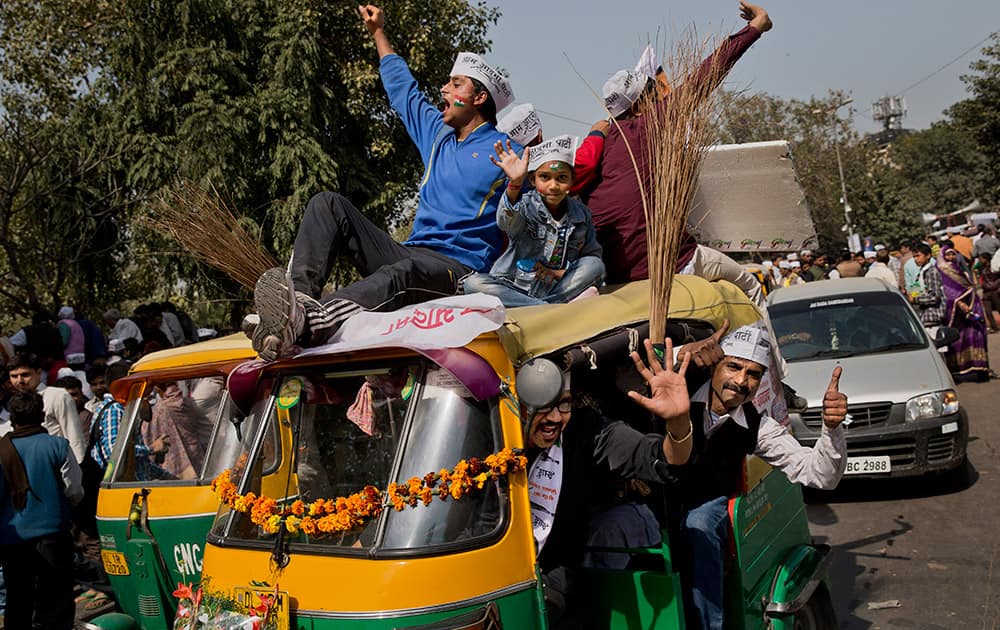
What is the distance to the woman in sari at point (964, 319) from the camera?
13469 mm

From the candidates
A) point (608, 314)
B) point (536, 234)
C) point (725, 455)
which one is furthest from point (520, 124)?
point (725, 455)

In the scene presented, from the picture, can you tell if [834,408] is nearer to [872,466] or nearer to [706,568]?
[706,568]

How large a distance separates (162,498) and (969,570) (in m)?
5.29

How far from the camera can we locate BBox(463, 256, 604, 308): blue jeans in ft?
13.4

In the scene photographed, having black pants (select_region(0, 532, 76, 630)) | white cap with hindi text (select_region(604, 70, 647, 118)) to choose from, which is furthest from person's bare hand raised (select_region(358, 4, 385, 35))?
black pants (select_region(0, 532, 76, 630))

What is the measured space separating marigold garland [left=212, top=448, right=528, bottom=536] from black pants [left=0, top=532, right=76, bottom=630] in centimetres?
354

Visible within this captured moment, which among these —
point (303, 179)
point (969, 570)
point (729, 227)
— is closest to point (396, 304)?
point (729, 227)

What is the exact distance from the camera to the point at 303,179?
14.1m

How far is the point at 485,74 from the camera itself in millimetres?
4684

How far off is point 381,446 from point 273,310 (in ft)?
1.90

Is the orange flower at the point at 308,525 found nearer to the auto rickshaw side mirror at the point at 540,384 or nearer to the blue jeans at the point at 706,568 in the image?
the auto rickshaw side mirror at the point at 540,384

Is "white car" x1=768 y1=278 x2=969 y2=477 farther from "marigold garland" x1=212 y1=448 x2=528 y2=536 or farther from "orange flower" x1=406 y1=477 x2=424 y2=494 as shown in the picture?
"orange flower" x1=406 y1=477 x2=424 y2=494

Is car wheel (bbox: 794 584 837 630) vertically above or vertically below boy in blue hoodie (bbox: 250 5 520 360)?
below

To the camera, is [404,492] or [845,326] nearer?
[404,492]
